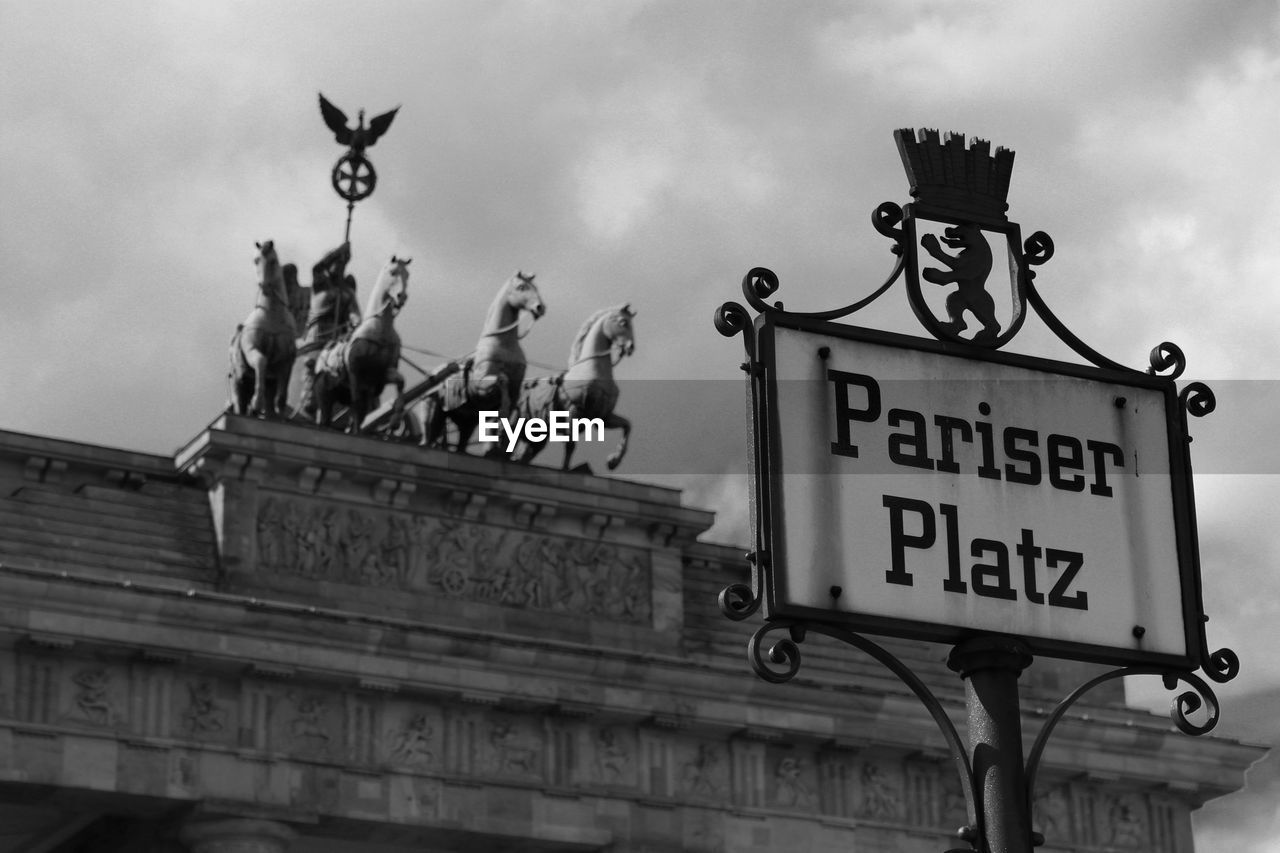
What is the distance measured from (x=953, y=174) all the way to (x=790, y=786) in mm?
30372

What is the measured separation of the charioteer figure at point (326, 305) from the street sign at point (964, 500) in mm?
32032

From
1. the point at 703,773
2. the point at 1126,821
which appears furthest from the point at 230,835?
the point at 1126,821

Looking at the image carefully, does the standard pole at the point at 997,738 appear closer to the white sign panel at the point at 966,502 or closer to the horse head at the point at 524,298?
the white sign panel at the point at 966,502

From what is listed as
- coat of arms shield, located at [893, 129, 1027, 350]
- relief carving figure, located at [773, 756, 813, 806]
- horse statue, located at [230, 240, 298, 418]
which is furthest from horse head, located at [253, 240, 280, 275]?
coat of arms shield, located at [893, 129, 1027, 350]

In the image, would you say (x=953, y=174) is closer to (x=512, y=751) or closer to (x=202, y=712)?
(x=202, y=712)

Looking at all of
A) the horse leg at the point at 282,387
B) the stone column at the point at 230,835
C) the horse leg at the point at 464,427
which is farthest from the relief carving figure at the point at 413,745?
the horse leg at the point at 282,387

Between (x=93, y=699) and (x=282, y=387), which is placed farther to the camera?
(x=282, y=387)

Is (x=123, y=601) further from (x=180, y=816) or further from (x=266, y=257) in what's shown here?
(x=266, y=257)

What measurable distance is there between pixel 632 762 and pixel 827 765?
3.07 metres

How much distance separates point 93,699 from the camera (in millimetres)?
29594

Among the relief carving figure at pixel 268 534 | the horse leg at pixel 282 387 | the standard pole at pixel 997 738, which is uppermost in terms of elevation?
the horse leg at pixel 282 387

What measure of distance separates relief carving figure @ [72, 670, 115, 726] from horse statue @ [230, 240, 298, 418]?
4.80 metres

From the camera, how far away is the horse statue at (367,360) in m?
33.1

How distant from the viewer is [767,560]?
12.7 feet
